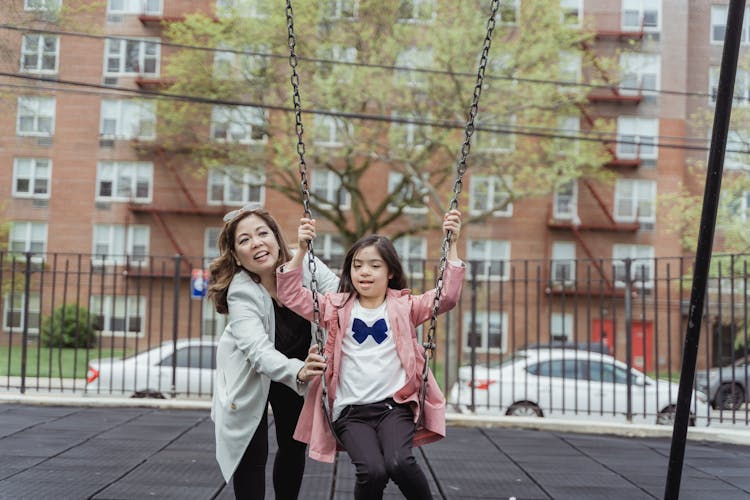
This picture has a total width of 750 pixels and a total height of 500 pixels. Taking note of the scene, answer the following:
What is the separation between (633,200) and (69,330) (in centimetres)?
1681

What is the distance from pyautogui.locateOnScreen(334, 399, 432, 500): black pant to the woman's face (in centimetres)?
73

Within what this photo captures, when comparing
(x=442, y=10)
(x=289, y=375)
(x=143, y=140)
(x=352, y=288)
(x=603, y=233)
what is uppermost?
(x=442, y=10)

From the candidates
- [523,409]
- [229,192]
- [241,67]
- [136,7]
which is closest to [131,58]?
[241,67]

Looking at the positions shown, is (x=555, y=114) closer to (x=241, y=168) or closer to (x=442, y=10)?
(x=442, y=10)

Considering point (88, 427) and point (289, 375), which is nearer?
point (289, 375)

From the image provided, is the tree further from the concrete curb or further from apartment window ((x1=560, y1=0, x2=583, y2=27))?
the concrete curb

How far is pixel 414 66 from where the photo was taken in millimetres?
17688

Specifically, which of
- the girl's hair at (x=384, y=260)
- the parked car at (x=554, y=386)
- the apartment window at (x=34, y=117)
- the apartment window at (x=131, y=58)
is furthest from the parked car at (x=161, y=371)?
the apartment window at (x=131, y=58)

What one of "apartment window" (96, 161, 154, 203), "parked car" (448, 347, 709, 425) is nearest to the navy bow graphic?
"parked car" (448, 347, 709, 425)

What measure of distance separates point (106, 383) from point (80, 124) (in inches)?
559

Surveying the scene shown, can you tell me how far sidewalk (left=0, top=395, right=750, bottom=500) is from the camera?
5.14 m

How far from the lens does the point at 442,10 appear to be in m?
17.2

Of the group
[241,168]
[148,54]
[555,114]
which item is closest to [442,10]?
[555,114]

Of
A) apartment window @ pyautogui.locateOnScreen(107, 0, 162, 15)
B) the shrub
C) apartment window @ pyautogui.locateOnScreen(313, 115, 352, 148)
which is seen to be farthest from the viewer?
apartment window @ pyautogui.locateOnScreen(313, 115, 352, 148)
